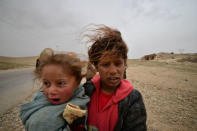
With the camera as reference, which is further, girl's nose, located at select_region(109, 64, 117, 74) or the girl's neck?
the girl's neck

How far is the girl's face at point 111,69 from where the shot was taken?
1.23 m

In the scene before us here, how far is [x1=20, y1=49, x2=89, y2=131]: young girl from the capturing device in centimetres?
96

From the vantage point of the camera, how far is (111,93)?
52.2 inches

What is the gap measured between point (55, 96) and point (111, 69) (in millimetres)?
626

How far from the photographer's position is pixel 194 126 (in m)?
2.88

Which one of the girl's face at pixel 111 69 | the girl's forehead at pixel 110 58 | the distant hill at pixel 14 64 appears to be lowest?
the distant hill at pixel 14 64

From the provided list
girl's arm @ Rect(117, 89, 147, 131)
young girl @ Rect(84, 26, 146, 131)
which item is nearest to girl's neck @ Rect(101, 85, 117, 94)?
young girl @ Rect(84, 26, 146, 131)

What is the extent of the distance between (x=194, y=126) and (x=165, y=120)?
25.4 inches

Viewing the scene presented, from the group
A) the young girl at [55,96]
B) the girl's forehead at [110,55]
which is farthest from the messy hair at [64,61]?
the girl's forehead at [110,55]

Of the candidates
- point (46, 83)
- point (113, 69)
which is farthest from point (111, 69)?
point (46, 83)

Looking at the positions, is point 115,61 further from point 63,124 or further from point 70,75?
point 63,124

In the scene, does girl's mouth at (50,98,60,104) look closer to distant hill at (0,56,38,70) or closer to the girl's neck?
the girl's neck

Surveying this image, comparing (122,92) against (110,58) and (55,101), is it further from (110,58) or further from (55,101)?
(55,101)

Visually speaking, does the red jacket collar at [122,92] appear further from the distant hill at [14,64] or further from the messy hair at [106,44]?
the distant hill at [14,64]
